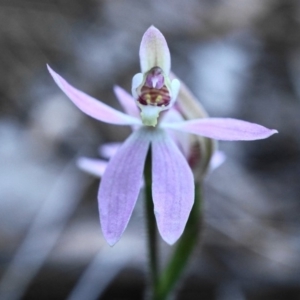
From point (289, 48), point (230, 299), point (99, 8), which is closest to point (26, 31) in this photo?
point (99, 8)

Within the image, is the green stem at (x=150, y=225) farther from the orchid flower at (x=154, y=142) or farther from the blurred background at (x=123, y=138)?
the blurred background at (x=123, y=138)

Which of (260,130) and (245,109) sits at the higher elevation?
(245,109)

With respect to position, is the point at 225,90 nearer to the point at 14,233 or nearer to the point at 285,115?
the point at 285,115

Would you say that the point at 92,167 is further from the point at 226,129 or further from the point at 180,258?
the point at 226,129

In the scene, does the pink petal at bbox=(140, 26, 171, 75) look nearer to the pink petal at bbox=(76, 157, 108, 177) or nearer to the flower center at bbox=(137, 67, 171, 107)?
the flower center at bbox=(137, 67, 171, 107)

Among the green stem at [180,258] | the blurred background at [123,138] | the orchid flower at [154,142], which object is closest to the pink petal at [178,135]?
the orchid flower at [154,142]

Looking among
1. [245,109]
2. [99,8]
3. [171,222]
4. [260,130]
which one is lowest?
[171,222]

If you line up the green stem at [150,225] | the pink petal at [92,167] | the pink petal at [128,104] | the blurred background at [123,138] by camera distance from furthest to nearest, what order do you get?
the blurred background at [123,138] → the pink petal at [92,167] → the pink petal at [128,104] → the green stem at [150,225]
